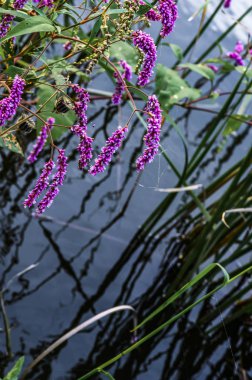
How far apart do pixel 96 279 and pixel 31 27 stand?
182cm

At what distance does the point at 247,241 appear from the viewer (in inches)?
99.3

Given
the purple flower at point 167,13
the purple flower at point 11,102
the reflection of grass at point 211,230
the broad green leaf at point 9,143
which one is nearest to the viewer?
the purple flower at point 11,102

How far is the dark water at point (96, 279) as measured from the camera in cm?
256

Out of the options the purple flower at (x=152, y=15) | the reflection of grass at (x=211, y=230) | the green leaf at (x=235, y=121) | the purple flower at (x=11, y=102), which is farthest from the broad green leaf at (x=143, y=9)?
the green leaf at (x=235, y=121)

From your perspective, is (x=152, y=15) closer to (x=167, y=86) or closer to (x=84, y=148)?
(x=84, y=148)

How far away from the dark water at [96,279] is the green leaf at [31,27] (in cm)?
146

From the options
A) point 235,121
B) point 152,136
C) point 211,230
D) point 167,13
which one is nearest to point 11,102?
point 152,136

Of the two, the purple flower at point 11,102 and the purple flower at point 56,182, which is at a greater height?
the purple flower at point 11,102

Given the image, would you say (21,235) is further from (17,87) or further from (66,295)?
(17,87)

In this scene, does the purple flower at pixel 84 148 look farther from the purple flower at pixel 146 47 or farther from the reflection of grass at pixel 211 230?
the reflection of grass at pixel 211 230

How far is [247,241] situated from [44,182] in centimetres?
142

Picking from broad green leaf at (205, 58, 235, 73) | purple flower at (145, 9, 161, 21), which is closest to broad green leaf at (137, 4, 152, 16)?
purple flower at (145, 9, 161, 21)

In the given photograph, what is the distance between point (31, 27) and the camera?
1216 mm

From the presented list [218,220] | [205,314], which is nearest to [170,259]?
[205,314]
